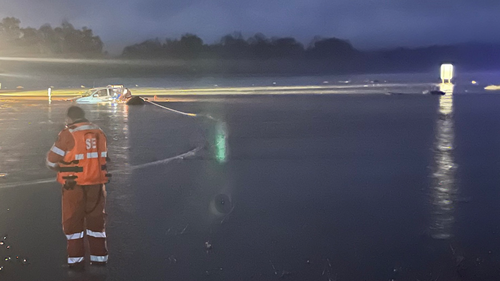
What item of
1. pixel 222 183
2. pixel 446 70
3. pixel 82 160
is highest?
pixel 446 70

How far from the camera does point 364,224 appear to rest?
24.4ft

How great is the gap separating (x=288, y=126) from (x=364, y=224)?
14149mm

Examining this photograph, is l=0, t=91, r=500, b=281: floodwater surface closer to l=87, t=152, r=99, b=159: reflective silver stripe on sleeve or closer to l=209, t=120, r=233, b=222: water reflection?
l=209, t=120, r=233, b=222: water reflection

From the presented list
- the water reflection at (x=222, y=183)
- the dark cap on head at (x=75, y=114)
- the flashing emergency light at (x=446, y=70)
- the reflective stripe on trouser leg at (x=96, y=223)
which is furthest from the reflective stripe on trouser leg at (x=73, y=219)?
the flashing emergency light at (x=446, y=70)

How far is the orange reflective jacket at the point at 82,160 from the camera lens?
18.5 feet

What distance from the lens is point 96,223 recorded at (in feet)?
19.1

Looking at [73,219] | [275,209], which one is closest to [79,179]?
[73,219]

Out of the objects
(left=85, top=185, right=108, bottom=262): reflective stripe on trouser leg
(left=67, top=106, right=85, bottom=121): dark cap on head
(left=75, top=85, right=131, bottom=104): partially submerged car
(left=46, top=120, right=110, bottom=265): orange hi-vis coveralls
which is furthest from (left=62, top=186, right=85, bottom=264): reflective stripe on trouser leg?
(left=75, top=85, right=131, bottom=104): partially submerged car

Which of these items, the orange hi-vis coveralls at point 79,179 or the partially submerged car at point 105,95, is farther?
the partially submerged car at point 105,95

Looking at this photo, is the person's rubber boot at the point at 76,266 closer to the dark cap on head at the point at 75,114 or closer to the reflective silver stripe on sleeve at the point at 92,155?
the reflective silver stripe on sleeve at the point at 92,155

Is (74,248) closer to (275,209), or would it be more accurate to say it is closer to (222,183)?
(275,209)

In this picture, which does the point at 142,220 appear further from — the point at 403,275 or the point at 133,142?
the point at 133,142

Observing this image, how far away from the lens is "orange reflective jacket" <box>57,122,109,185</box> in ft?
18.5

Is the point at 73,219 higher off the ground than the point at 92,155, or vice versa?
the point at 92,155
